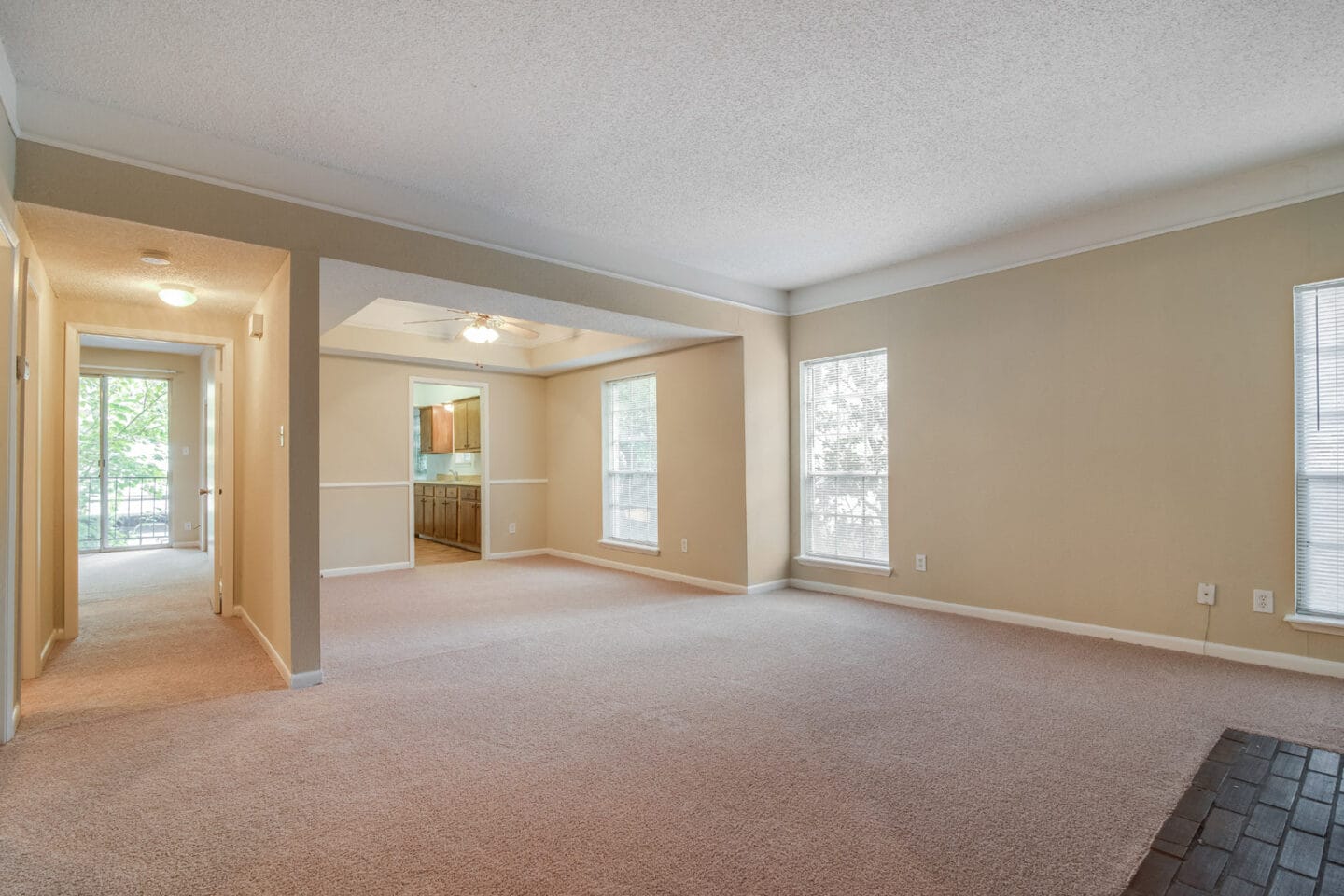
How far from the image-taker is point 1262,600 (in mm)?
3572

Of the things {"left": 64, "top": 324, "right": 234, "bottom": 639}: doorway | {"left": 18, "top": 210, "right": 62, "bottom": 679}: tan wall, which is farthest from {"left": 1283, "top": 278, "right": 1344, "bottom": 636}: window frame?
{"left": 64, "top": 324, "right": 234, "bottom": 639}: doorway

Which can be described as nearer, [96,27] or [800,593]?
[96,27]

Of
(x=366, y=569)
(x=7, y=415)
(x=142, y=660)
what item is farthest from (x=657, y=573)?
(x=7, y=415)

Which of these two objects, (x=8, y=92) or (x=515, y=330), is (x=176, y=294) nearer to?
(x=8, y=92)

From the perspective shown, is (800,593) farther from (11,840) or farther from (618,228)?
(11,840)

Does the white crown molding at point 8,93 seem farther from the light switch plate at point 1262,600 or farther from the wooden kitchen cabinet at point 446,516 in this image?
the wooden kitchen cabinet at point 446,516

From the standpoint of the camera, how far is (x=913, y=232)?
4527 mm

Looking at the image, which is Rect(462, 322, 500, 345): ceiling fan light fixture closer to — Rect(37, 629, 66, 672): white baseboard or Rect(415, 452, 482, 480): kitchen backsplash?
Rect(37, 629, 66, 672): white baseboard

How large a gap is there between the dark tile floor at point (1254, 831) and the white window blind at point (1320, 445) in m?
1.35

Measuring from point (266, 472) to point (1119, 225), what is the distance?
5441 mm

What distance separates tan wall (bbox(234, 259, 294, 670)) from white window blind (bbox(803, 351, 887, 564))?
4033 millimetres

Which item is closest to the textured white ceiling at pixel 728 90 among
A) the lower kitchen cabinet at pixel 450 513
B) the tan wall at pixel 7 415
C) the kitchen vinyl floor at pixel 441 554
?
the tan wall at pixel 7 415

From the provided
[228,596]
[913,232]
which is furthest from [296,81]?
[228,596]

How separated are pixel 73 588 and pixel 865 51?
567cm
